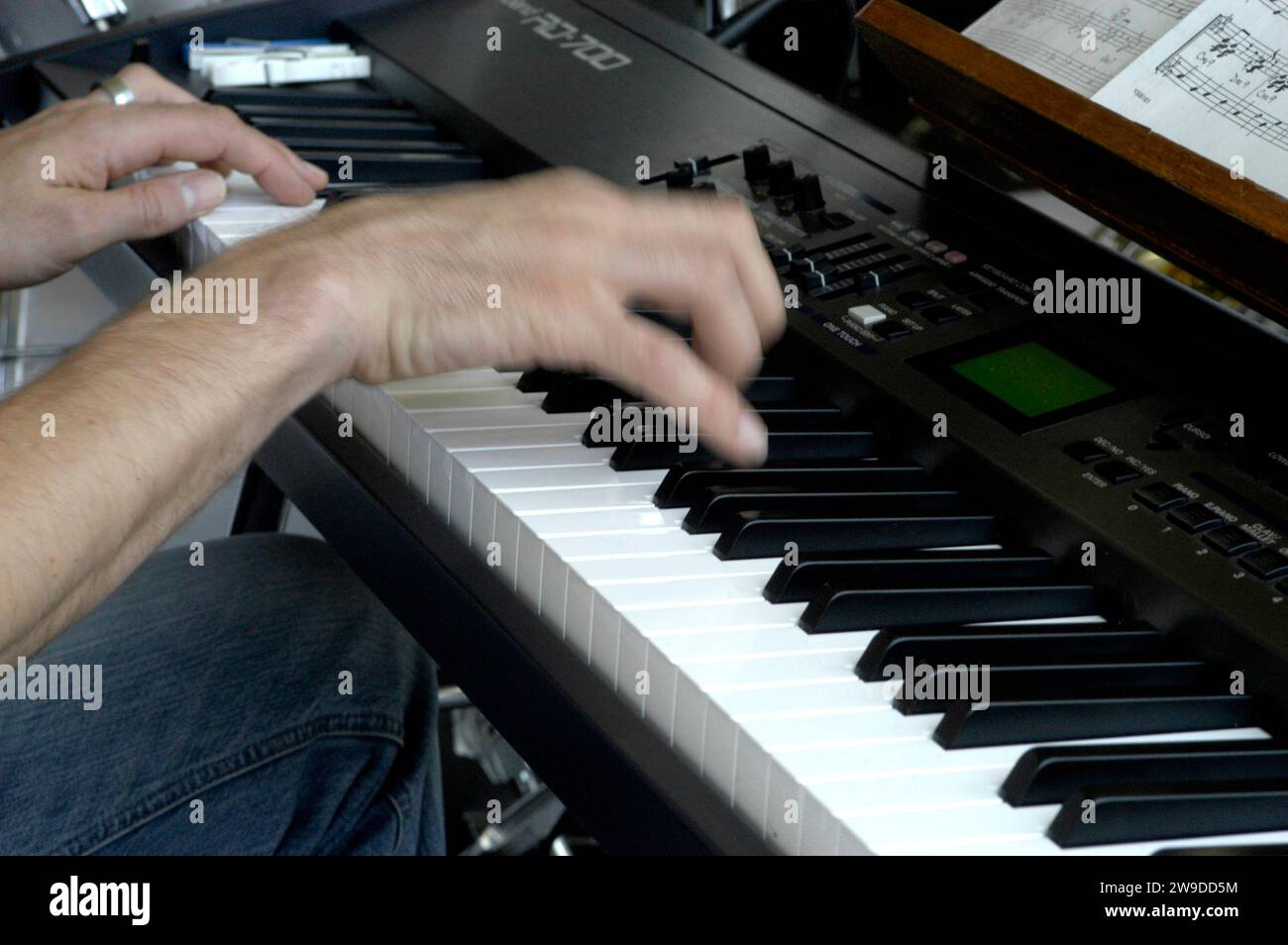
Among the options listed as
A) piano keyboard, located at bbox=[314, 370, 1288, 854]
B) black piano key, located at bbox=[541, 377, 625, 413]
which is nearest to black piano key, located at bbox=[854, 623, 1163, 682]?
piano keyboard, located at bbox=[314, 370, 1288, 854]

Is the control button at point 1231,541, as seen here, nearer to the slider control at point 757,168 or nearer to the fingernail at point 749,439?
the fingernail at point 749,439

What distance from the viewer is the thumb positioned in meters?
1.19

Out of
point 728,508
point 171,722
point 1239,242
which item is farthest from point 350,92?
point 1239,242

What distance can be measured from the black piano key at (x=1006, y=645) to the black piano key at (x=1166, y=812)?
10 cm

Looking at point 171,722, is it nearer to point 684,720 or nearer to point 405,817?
point 405,817

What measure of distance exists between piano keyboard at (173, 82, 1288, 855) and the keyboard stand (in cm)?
1

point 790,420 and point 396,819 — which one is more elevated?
point 790,420

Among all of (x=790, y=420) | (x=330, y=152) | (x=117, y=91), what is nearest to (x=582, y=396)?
(x=790, y=420)

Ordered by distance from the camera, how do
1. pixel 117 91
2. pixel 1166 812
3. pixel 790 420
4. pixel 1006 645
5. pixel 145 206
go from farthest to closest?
pixel 117 91 < pixel 145 206 < pixel 790 420 < pixel 1006 645 < pixel 1166 812

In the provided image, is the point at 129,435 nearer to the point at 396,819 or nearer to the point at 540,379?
the point at 540,379

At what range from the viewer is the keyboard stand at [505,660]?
738 mm

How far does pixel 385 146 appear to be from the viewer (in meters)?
1.34

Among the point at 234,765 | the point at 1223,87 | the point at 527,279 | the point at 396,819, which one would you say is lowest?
the point at 396,819

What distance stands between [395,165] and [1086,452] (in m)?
0.68
